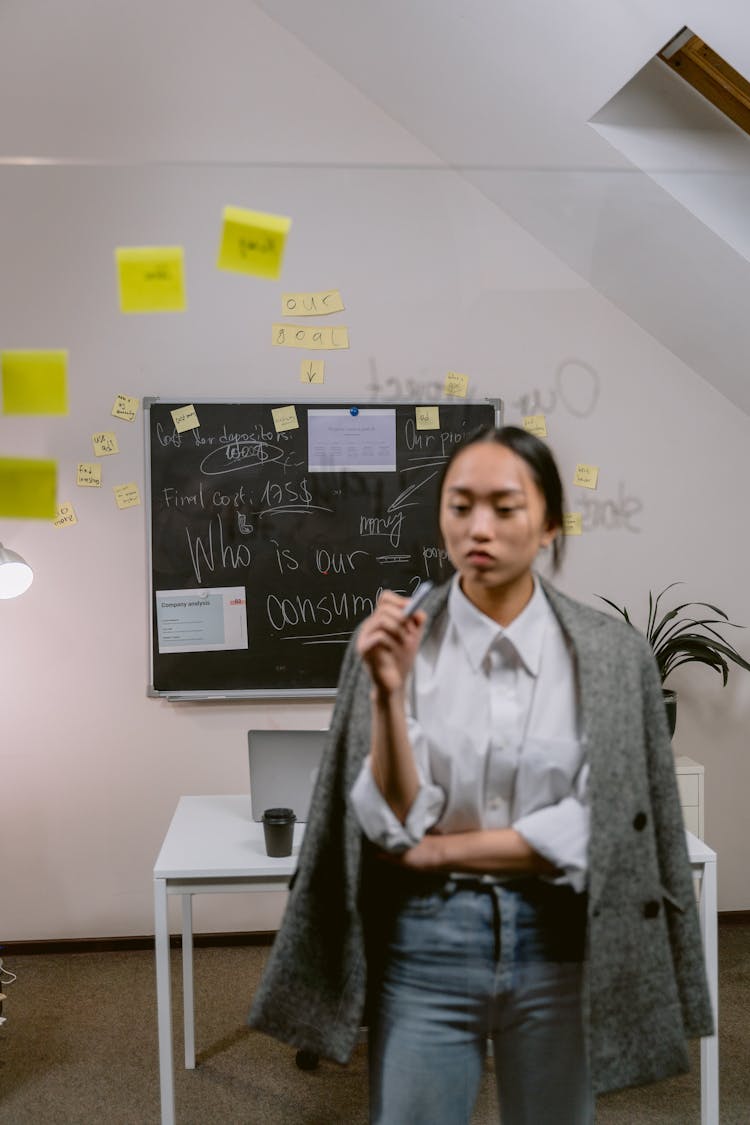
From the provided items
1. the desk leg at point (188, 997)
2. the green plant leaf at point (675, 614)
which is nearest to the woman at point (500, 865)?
the desk leg at point (188, 997)

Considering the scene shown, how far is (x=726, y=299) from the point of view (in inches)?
113

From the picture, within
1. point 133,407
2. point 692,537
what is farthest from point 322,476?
point 692,537

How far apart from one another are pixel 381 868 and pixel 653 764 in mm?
309

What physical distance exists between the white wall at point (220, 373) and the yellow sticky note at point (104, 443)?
3cm

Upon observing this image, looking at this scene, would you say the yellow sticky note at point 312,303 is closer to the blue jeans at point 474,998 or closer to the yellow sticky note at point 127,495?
the yellow sticky note at point 127,495

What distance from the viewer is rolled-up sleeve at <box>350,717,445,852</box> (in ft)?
3.51

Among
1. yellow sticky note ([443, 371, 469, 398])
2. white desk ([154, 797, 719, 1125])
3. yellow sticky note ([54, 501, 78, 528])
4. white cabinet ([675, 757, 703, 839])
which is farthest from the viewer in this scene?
yellow sticky note ([443, 371, 469, 398])

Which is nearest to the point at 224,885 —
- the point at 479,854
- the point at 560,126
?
the point at 479,854

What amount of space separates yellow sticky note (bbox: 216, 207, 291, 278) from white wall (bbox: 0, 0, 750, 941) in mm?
1420

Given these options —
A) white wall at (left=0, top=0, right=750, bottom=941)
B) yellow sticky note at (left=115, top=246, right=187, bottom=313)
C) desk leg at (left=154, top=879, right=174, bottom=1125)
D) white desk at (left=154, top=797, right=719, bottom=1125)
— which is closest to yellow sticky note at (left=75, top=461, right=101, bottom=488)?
white wall at (left=0, top=0, right=750, bottom=941)

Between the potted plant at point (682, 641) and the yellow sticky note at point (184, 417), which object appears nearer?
the potted plant at point (682, 641)

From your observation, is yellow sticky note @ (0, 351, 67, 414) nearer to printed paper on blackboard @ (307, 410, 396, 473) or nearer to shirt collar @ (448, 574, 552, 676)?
shirt collar @ (448, 574, 552, 676)

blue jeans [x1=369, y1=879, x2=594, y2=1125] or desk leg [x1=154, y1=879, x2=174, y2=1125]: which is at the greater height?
blue jeans [x1=369, y1=879, x2=594, y2=1125]

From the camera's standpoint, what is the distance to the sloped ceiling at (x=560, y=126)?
2412 mm
